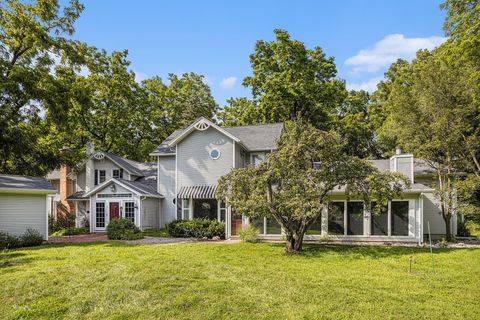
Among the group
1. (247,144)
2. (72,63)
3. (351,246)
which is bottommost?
(351,246)

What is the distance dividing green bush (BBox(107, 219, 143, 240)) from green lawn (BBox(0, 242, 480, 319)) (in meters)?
5.95

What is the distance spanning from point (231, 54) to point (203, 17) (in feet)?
12.5

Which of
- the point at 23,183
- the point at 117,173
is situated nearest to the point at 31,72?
the point at 23,183

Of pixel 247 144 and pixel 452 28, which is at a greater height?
pixel 452 28

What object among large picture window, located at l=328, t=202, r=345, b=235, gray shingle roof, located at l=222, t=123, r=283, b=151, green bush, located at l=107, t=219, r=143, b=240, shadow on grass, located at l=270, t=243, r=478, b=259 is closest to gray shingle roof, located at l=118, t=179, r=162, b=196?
green bush, located at l=107, t=219, r=143, b=240

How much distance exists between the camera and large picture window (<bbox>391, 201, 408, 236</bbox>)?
65.4 ft

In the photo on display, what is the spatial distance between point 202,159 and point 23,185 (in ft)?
38.2

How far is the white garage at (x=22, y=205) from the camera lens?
19875 mm

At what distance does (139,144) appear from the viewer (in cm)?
4394

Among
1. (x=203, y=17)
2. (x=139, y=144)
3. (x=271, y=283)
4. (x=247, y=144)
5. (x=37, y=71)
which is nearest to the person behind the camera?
(x=271, y=283)

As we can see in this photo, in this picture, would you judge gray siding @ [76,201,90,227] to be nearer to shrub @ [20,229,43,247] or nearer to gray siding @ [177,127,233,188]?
shrub @ [20,229,43,247]

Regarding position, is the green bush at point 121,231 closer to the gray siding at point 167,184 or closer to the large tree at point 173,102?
the gray siding at point 167,184

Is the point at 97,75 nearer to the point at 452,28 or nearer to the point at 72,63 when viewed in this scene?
the point at 72,63

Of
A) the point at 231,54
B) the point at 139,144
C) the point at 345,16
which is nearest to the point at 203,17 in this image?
the point at 231,54
